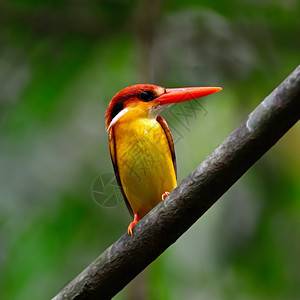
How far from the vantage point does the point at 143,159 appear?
324 centimetres

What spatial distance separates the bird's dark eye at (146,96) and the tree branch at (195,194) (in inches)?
43.4

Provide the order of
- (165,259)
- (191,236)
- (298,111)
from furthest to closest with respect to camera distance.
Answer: (191,236)
(165,259)
(298,111)

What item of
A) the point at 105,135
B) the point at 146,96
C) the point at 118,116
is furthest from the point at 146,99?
the point at 105,135

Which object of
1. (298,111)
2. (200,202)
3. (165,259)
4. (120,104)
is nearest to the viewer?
(298,111)

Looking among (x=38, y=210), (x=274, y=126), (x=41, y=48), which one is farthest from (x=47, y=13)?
(x=274, y=126)

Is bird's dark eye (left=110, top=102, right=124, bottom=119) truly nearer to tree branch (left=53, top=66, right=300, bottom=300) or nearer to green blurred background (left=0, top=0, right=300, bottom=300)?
green blurred background (left=0, top=0, right=300, bottom=300)

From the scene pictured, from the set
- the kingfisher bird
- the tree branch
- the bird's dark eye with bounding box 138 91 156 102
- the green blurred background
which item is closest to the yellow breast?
the kingfisher bird

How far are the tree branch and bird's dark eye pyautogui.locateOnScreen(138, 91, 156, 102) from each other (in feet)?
3.62

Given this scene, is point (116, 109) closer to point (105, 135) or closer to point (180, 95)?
point (180, 95)

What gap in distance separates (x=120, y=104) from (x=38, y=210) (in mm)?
978

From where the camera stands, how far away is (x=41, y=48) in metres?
4.68

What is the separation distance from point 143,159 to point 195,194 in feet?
3.55

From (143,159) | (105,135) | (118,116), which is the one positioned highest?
(105,135)

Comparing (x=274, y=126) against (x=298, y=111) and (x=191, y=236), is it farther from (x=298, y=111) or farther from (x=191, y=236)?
(x=191, y=236)
